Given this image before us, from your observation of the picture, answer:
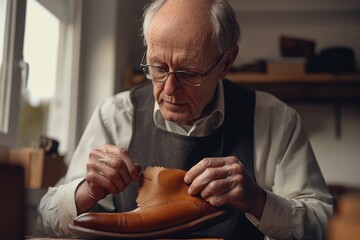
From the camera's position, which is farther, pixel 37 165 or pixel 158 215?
pixel 37 165

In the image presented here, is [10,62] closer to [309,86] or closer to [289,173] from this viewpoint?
[289,173]

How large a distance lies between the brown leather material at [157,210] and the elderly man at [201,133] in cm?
15

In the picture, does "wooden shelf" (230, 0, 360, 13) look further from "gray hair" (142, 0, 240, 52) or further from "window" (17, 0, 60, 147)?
"gray hair" (142, 0, 240, 52)

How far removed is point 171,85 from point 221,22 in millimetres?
260

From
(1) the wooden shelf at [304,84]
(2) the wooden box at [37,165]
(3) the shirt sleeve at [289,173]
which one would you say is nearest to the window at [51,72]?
(2) the wooden box at [37,165]

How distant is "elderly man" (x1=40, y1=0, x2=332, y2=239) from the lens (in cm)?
139

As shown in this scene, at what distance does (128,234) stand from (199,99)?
26.4 inches

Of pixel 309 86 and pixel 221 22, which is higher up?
pixel 221 22

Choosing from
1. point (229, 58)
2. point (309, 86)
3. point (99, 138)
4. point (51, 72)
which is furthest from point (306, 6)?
point (99, 138)

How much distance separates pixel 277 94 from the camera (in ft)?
10.3

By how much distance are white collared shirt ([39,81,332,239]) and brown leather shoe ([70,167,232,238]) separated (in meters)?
0.31

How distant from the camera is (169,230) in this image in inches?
40.3

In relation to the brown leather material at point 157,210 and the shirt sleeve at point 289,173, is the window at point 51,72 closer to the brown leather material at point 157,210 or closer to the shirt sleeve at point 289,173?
the shirt sleeve at point 289,173

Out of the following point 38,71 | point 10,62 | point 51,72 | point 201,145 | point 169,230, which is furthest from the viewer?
point 51,72
